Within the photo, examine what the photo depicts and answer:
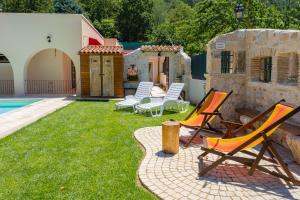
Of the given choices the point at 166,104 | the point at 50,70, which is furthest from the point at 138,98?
the point at 50,70

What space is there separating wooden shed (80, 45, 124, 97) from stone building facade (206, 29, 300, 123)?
927 centimetres

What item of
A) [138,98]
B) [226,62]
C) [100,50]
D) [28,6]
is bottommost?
[138,98]

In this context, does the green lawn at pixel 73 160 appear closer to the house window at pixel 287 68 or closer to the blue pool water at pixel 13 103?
the house window at pixel 287 68

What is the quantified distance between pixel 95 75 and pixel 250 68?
11020 mm

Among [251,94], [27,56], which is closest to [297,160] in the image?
[251,94]

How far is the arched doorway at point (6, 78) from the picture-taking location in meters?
21.3

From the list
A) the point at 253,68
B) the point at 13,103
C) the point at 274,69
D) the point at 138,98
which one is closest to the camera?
the point at 274,69

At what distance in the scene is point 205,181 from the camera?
17.8 feet

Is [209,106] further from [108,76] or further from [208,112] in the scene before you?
[108,76]

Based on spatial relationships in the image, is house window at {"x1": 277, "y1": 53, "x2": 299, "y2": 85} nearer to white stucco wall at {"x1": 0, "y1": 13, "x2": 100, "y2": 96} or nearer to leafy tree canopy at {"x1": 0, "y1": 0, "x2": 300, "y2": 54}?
leafy tree canopy at {"x1": 0, "y1": 0, "x2": 300, "y2": 54}

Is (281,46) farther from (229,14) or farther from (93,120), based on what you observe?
(229,14)

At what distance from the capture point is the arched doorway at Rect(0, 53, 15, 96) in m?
21.3

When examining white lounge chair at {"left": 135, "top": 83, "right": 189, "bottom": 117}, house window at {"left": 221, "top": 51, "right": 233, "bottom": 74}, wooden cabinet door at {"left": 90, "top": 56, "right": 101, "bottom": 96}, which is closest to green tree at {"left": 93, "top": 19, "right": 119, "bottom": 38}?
wooden cabinet door at {"left": 90, "top": 56, "right": 101, "bottom": 96}

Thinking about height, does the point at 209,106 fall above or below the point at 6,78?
→ below
